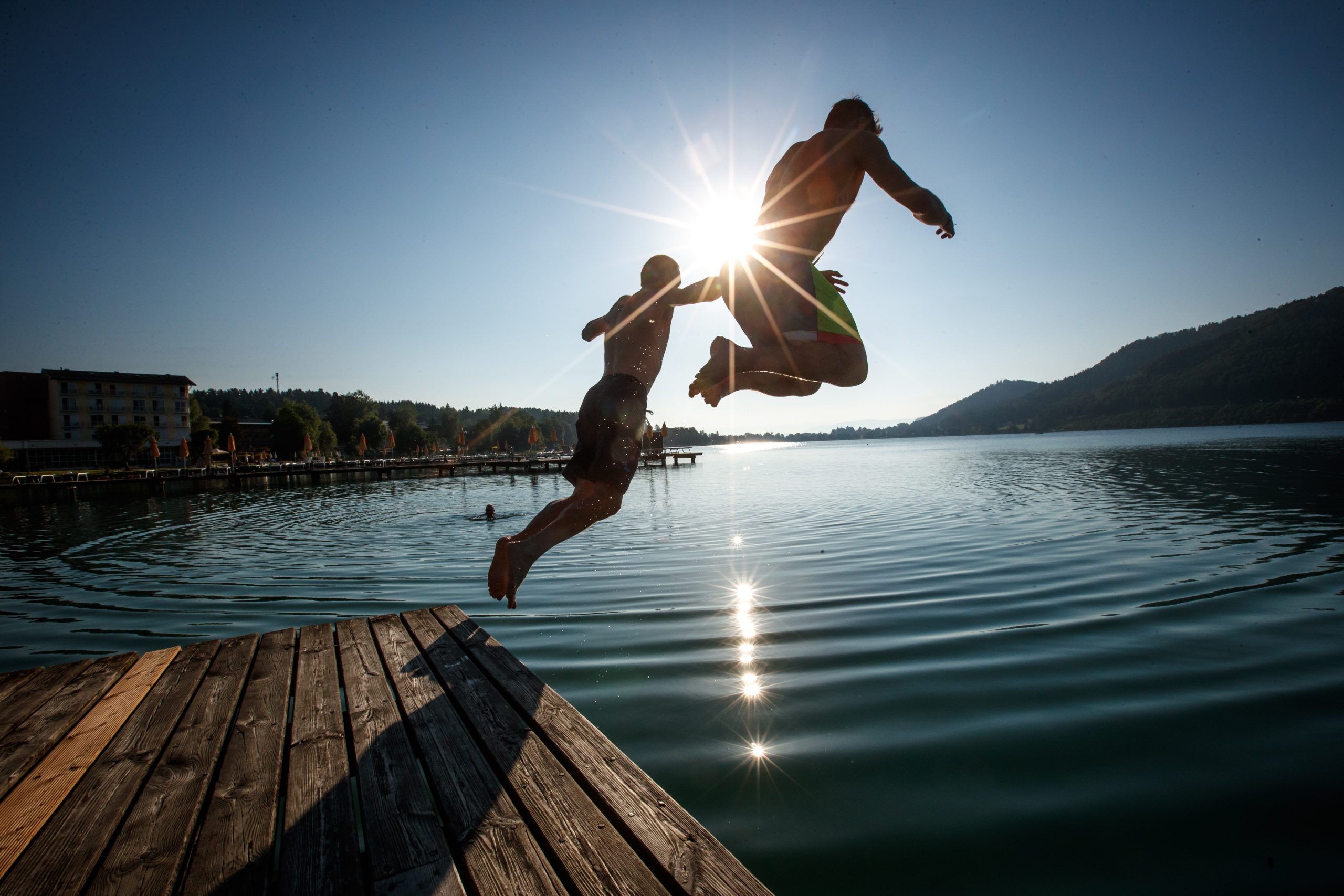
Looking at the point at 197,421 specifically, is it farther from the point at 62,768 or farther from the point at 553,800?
the point at 553,800

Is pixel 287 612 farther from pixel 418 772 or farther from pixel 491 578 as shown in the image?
pixel 418 772

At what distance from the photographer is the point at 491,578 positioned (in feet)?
10.7

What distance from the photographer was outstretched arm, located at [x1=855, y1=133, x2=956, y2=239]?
2.77 meters

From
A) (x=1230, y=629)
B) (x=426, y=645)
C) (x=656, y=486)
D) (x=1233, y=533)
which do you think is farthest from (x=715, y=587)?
(x=656, y=486)

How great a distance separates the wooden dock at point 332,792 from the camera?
1.75m

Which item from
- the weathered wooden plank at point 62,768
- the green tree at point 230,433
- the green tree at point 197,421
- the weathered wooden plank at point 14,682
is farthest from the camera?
the green tree at point 230,433

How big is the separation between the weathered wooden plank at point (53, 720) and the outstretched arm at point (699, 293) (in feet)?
11.5

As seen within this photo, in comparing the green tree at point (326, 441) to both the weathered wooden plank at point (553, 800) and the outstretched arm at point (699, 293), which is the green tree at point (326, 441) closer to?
the weathered wooden plank at point (553, 800)

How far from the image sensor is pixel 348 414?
9394cm

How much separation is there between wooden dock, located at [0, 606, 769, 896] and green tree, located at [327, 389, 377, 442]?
99.5 m

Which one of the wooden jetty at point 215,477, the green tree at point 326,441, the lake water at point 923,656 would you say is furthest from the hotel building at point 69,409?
the lake water at point 923,656

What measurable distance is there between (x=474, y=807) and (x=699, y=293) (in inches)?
97.8

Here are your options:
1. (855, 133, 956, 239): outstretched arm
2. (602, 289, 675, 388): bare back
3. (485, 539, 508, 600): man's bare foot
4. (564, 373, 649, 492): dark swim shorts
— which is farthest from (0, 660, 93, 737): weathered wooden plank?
(855, 133, 956, 239): outstretched arm

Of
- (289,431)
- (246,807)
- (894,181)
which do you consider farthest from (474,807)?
(289,431)
